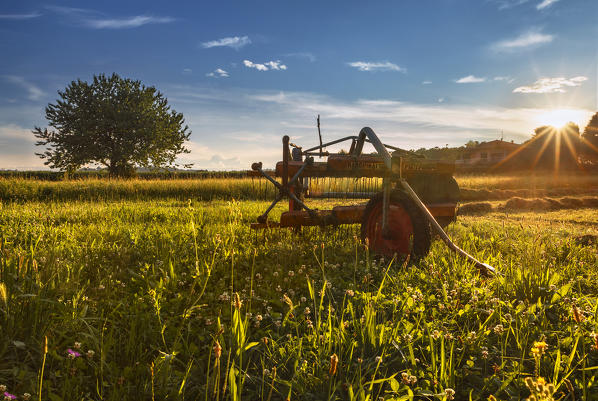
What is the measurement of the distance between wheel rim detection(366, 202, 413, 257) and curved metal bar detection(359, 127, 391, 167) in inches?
24.4

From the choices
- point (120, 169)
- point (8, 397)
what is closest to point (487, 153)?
point (120, 169)

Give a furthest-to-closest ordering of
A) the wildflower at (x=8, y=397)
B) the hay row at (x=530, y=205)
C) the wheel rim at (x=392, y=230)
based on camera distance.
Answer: the hay row at (x=530, y=205) < the wheel rim at (x=392, y=230) < the wildflower at (x=8, y=397)

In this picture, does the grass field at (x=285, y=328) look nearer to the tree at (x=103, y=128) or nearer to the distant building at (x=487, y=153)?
the tree at (x=103, y=128)

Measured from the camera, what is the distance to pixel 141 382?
2150 millimetres

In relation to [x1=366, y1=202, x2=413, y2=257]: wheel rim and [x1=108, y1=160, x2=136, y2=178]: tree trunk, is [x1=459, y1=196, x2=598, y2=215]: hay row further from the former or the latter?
[x1=108, y1=160, x2=136, y2=178]: tree trunk

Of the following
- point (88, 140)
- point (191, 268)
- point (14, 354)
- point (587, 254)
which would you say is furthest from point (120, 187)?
point (88, 140)

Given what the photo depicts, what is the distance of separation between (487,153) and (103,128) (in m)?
66.1

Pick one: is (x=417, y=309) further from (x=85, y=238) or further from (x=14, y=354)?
(x=85, y=238)

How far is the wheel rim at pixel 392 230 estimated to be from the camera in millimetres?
4691

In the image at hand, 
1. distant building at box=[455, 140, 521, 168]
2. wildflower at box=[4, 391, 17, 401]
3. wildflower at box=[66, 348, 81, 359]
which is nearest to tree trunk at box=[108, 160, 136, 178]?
wildflower at box=[66, 348, 81, 359]

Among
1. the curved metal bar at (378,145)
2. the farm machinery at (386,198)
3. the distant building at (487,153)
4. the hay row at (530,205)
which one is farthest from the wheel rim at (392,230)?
the distant building at (487,153)

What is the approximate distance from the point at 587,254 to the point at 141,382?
21.1ft

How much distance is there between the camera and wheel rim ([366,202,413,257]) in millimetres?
4691

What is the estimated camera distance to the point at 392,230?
15.8 ft
